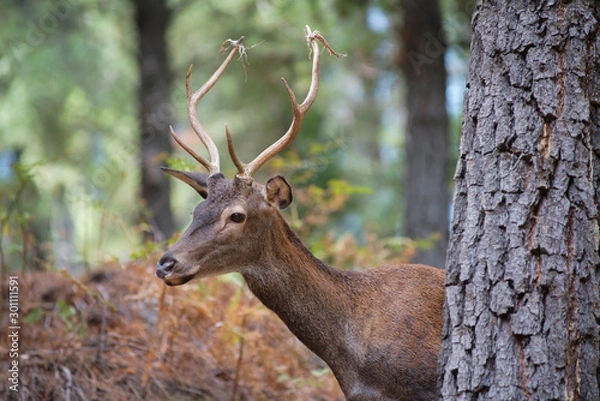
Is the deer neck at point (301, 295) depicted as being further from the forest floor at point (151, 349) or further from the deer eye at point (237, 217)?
the forest floor at point (151, 349)

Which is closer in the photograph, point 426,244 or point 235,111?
point 426,244

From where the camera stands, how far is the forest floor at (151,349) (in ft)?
16.0

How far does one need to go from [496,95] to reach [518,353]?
1312mm

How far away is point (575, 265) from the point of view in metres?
3.23

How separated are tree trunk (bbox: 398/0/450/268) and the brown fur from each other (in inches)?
199

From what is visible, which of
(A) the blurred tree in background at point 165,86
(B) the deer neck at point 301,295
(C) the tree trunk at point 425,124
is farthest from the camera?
(A) the blurred tree in background at point 165,86

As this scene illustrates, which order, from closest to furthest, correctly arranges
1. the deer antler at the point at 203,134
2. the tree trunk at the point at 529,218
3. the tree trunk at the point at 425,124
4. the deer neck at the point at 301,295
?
the tree trunk at the point at 529,218 → the deer neck at the point at 301,295 → the deer antler at the point at 203,134 → the tree trunk at the point at 425,124

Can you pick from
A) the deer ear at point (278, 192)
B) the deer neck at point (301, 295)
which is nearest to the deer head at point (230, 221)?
the deer ear at point (278, 192)

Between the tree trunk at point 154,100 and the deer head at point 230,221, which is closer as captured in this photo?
the deer head at point 230,221

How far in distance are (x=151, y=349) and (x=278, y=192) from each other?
1531 mm

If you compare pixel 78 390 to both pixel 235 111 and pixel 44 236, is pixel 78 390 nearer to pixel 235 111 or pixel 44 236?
pixel 44 236

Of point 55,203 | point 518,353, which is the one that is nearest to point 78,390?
point 518,353

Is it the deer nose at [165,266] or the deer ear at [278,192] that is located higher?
the deer ear at [278,192]

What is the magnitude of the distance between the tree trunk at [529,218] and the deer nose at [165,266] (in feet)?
5.03
